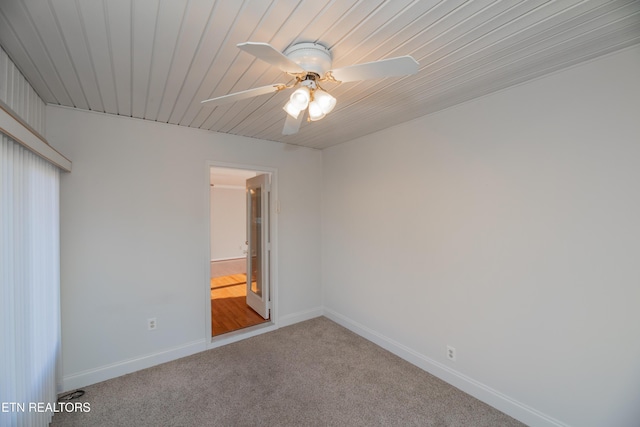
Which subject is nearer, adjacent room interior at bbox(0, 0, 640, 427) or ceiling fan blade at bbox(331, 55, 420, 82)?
ceiling fan blade at bbox(331, 55, 420, 82)

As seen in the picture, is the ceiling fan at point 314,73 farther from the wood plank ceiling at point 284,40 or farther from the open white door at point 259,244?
the open white door at point 259,244

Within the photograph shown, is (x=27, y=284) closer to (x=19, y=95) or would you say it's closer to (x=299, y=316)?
(x=19, y=95)

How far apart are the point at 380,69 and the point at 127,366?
338 centimetres

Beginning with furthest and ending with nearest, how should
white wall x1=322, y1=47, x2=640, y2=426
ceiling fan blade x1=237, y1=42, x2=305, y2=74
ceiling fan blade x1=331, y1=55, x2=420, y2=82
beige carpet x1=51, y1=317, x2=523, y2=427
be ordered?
beige carpet x1=51, y1=317, x2=523, y2=427 < white wall x1=322, y1=47, x2=640, y2=426 < ceiling fan blade x1=331, y1=55, x2=420, y2=82 < ceiling fan blade x1=237, y1=42, x2=305, y2=74

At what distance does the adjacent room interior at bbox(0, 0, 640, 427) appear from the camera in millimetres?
1339

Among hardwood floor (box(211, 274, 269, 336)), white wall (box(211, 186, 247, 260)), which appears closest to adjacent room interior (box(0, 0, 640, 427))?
hardwood floor (box(211, 274, 269, 336))

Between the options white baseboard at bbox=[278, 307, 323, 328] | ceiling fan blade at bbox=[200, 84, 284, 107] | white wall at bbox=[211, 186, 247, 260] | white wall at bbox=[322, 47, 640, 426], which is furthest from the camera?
white wall at bbox=[211, 186, 247, 260]

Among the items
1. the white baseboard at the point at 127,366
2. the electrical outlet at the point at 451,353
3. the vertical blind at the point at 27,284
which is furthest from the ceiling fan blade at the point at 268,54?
the white baseboard at the point at 127,366

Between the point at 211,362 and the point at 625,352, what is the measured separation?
3324mm

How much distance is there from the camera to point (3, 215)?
52.3 inches

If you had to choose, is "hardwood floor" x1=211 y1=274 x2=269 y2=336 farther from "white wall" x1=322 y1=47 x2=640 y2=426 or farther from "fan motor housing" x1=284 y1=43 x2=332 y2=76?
"fan motor housing" x1=284 y1=43 x2=332 y2=76

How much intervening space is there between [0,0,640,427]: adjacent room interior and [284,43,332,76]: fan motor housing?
11 mm

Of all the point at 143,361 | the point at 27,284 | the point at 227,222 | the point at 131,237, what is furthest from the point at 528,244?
the point at 227,222

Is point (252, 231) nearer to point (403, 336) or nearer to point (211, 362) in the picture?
point (211, 362)
